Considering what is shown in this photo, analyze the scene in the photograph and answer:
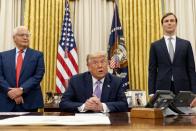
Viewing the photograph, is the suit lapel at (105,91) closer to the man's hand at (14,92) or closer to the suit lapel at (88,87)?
the suit lapel at (88,87)

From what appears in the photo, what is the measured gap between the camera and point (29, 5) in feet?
18.4

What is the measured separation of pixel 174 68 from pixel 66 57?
221 centimetres

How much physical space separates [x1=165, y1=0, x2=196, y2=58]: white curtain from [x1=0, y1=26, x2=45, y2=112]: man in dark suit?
283 centimetres

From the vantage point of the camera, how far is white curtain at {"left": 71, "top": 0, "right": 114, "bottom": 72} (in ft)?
18.6

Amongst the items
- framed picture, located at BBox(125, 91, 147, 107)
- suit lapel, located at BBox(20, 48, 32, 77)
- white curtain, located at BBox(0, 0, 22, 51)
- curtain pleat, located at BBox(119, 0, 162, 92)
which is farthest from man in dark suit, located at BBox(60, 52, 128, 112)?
white curtain, located at BBox(0, 0, 22, 51)

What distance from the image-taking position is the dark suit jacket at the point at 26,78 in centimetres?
367

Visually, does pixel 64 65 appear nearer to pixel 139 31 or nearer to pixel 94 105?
pixel 139 31

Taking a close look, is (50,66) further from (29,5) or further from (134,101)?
(134,101)

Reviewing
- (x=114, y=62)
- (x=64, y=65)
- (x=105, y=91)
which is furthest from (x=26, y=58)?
(x=114, y=62)

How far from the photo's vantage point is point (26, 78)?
12.5 feet

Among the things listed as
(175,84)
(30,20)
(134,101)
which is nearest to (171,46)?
(175,84)

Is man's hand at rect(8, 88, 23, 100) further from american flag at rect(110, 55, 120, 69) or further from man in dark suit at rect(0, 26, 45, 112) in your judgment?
american flag at rect(110, 55, 120, 69)

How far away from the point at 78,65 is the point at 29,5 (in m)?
1.37

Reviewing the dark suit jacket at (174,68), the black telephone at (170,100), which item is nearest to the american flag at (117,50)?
the dark suit jacket at (174,68)
